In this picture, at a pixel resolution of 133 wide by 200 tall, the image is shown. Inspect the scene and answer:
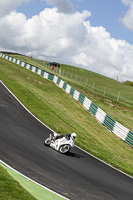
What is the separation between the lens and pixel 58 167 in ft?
41.6

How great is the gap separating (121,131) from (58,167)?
1426 centimetres

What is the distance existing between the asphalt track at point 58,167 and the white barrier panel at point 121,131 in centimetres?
879

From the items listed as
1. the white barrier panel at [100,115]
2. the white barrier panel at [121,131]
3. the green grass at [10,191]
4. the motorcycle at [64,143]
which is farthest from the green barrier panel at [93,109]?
the green grass at [10,191]

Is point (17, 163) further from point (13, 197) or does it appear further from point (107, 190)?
point (13, 197)

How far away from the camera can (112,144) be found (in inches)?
915

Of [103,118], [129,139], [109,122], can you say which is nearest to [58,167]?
[129,139]

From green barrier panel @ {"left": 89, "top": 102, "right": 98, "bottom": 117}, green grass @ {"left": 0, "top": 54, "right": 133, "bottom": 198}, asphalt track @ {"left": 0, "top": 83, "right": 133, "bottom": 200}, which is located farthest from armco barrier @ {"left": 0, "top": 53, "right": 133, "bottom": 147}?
asphalt track @ {"left": 0, "top": 83, "right": 133, "bottom": 200}

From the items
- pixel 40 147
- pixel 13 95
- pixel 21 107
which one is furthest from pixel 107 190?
pixel 13 95

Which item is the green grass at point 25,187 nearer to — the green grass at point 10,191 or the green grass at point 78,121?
the green grass at point 10,191

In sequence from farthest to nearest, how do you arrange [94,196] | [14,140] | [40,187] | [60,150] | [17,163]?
[60,150]
[14,140]
[17,163]
[94,196]
[40,187]

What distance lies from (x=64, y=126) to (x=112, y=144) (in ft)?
13.6

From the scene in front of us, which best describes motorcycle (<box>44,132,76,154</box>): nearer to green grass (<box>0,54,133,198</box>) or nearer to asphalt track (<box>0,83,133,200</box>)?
asphalt track (<box>0,83,133,200</box>)

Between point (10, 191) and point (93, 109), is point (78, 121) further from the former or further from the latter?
point (10, 191)

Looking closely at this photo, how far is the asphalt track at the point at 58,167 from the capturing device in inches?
417
